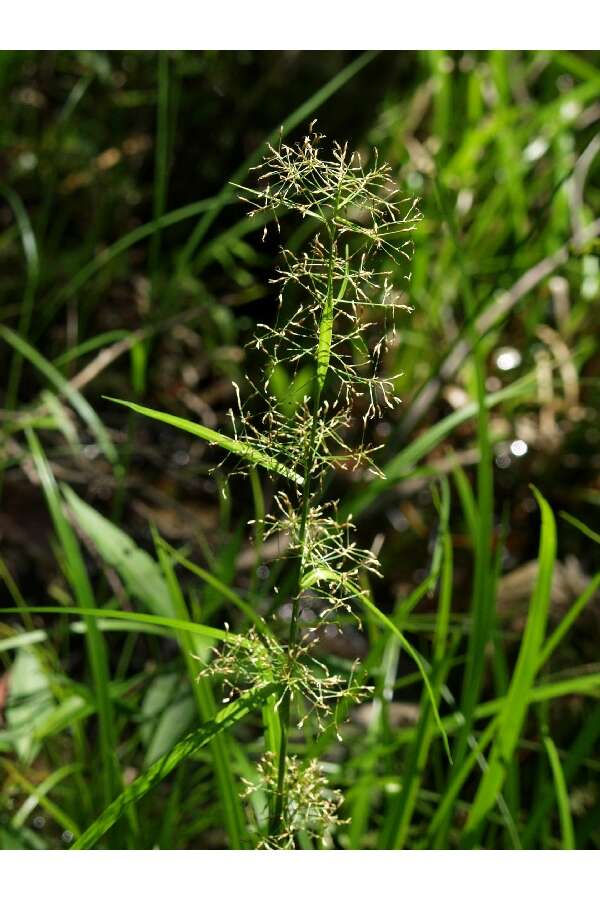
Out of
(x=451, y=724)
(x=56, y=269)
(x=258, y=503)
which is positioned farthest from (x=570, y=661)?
(x=56, y=269)

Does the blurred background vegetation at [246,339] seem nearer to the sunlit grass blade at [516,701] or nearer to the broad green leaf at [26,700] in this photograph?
the broad green leaf at [26,700]

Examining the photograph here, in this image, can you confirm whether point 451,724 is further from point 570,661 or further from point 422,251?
point 422,251

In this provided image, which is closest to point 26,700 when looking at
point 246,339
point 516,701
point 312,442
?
point 516,701

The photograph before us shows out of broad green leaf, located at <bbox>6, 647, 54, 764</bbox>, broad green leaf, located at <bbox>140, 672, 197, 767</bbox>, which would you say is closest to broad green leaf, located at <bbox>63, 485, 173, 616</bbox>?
broad green leaf, located at <bbox>140, 672, 197, 767</bbox>

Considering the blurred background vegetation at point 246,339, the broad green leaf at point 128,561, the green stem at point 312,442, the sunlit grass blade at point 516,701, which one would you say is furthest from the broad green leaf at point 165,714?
the green stem at point 312,442

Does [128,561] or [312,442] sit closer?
[312,442]

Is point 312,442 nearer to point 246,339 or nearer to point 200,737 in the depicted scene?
point 200,737
